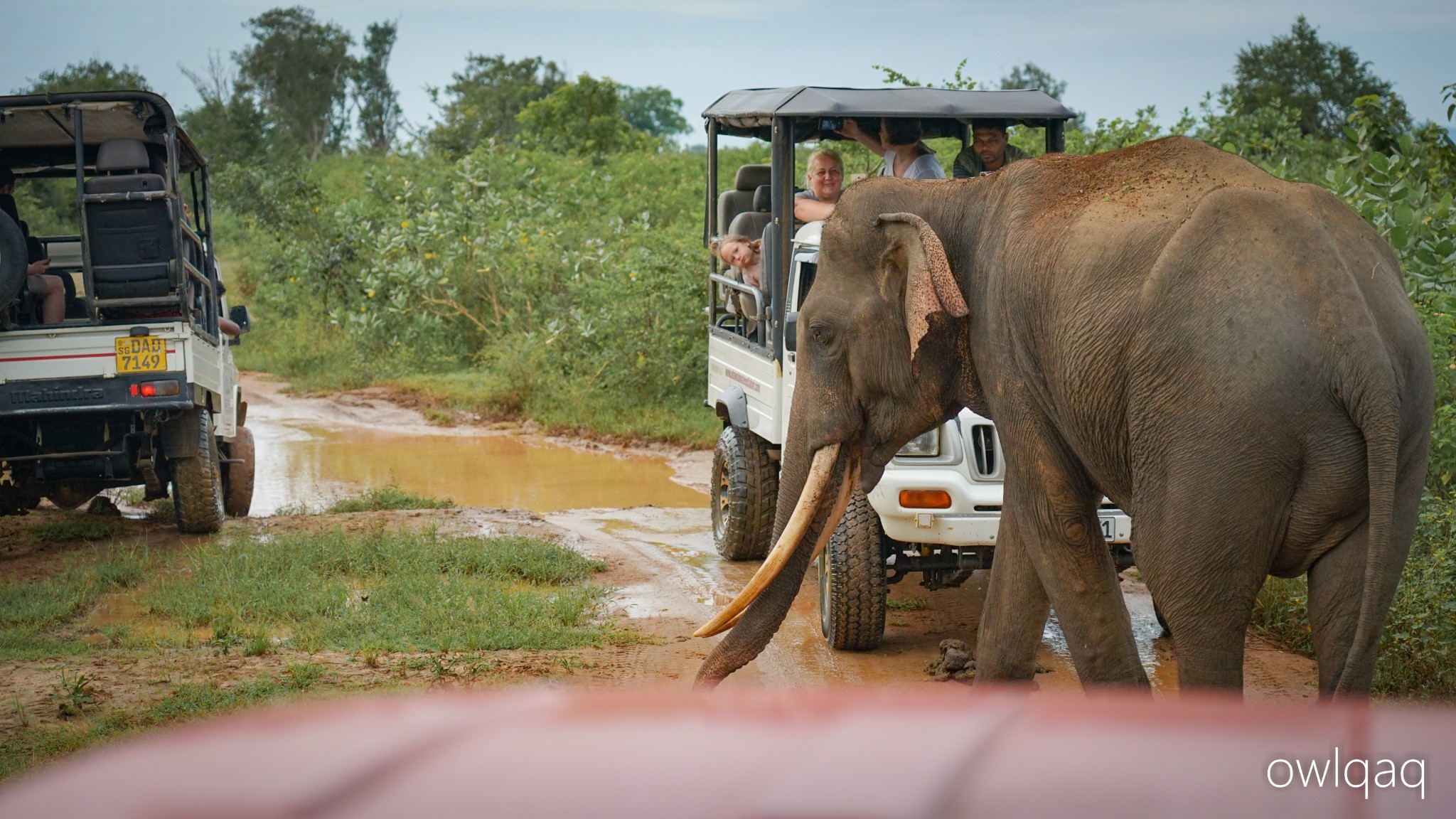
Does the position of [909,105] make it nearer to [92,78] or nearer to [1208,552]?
[1208,552]

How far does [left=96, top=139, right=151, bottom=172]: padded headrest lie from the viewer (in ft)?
31.1

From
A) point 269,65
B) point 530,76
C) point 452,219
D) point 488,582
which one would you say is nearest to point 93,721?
point 488,582

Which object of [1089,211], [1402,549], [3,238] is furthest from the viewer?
[3,238]

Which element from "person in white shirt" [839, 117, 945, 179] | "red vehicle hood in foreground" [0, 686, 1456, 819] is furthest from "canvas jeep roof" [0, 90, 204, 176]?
"red vehicle hood in foreground" [0, 686, 1456, 819]

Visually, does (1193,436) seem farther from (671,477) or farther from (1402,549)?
(671,477)

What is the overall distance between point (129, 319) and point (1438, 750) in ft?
31.6

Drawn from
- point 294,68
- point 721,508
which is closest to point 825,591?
point 721,508

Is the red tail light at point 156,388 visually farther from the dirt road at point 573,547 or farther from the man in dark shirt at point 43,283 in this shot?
the dirt road at point 573,547

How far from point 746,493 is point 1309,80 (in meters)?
24.2

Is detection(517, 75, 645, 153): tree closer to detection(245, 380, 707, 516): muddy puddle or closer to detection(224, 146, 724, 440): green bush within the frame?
detection(224, 146, 724, 440): green bush

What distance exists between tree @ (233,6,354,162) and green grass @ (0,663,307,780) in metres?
44.3

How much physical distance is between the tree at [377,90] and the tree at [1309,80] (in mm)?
32316

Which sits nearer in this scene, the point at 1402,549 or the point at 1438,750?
the point at 1438,750

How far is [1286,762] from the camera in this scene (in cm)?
97
